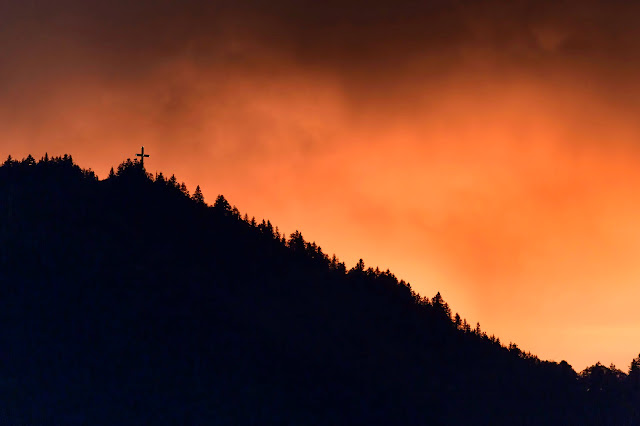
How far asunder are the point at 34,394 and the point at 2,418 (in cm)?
949

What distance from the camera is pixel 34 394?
652 feet

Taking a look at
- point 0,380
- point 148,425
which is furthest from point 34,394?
point 148,425

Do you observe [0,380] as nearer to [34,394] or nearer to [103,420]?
[34,394]

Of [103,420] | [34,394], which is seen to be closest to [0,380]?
[34,394]

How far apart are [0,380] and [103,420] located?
2493 cm

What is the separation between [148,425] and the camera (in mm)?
198125

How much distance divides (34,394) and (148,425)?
Answer: 25.7 meters

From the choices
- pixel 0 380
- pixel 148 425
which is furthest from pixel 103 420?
pixel 0 380

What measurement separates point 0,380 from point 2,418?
11428 mm

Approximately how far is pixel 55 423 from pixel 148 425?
19387mm

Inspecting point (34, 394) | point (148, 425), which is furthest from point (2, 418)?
point (148, 425)

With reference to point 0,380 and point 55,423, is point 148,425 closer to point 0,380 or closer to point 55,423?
point 55,423

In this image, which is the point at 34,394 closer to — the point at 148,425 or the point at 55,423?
the point at 55,423

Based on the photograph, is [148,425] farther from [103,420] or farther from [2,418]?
[2,418]
